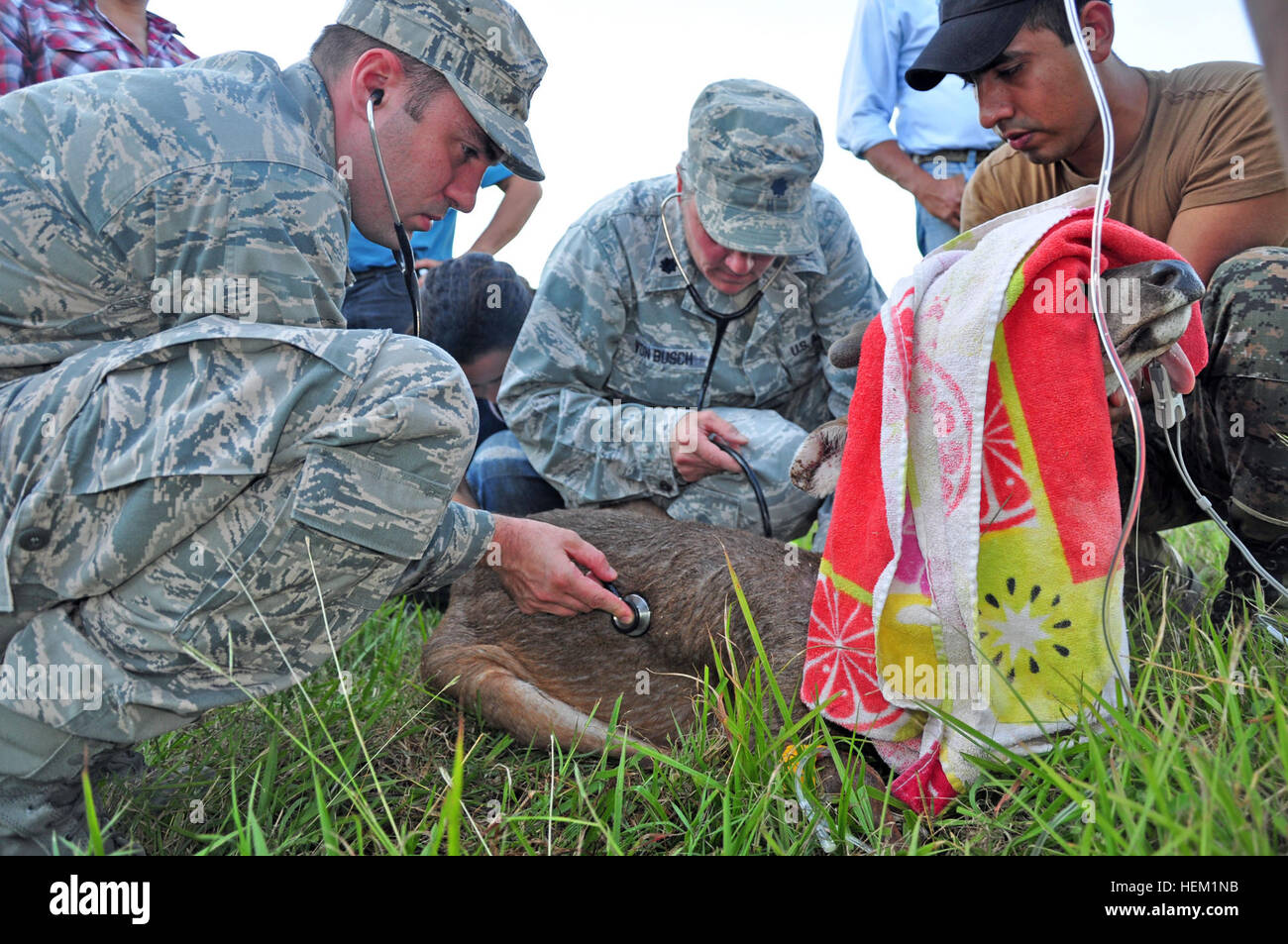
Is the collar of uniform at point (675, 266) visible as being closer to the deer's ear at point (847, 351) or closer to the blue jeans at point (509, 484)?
the blue jeans at point (509, 484)

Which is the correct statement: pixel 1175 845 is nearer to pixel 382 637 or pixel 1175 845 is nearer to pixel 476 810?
pixel 476 810

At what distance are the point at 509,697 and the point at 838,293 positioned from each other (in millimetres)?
2348

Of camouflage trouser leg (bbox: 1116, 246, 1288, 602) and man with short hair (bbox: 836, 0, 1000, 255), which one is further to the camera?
man with short hair (bbox: 836, 0, 1000, 255)

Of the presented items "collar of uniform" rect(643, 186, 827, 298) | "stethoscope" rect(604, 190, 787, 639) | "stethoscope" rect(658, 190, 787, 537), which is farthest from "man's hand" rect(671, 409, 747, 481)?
"collar of uniform" rect(643, 186, 827, 298)

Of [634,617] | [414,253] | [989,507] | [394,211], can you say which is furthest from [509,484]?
[989,507]

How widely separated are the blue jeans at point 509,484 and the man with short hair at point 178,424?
81.3 inches

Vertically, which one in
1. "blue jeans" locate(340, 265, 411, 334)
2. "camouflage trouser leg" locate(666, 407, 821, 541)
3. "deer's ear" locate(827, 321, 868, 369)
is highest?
"deer's ear" locate(827, 321, 868, 369)

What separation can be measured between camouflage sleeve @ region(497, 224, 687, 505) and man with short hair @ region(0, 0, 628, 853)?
5.32ft

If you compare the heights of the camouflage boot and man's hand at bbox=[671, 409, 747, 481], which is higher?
man's hand at bbox=[671, 409, 747, 481]

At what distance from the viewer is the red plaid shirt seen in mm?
3320

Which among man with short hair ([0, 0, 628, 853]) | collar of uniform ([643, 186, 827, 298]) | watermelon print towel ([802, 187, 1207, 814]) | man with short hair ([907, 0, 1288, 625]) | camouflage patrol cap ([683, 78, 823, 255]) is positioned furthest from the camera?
collar of uniform ([643, 186, 827, 298])

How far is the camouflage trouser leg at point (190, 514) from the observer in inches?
80.0

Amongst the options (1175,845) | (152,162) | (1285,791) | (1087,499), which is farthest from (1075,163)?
(152,162)

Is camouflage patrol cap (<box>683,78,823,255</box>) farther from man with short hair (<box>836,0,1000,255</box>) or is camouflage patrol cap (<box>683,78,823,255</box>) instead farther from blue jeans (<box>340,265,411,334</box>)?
blue jeans (<box>340,265,411,334</box>)
